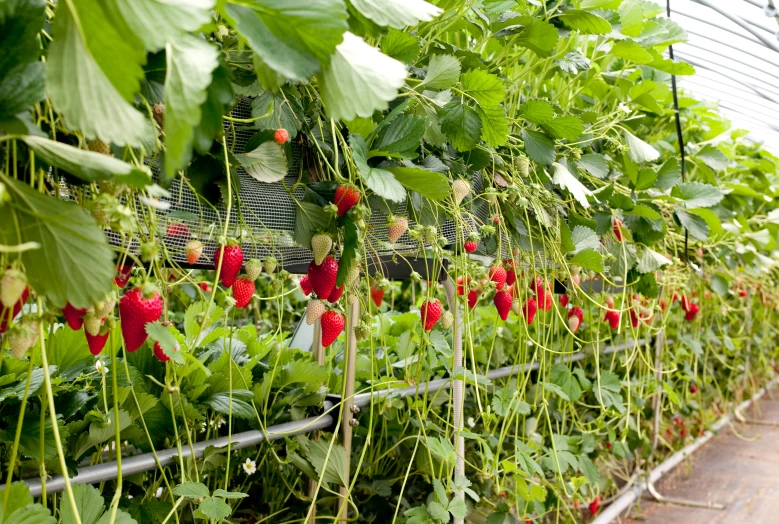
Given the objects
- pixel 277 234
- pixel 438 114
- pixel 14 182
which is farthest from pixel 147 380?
pixel 14 182

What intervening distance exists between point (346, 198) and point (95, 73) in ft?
1.46

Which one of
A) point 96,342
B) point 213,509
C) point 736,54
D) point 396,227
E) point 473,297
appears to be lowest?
point 213,509

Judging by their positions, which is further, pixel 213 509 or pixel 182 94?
pixel 213 509

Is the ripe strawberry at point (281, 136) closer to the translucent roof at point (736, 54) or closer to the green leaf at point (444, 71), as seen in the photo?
the green leaf at point (444, 71)

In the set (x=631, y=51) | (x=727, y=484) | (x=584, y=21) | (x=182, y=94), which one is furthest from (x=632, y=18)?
(x=727, y=484)

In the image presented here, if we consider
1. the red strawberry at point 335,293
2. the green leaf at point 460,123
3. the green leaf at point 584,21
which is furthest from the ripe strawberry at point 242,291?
the green leaf at point 584,21

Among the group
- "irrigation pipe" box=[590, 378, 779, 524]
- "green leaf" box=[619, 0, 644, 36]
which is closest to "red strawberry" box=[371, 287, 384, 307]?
"green leaf" box=[619, 0, 644, 36]

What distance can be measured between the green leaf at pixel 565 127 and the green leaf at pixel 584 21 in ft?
0.55

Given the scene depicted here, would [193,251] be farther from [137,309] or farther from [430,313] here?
[430,313]

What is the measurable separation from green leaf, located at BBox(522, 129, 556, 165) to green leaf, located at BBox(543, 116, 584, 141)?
0.02 metres

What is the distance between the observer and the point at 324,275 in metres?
0.87

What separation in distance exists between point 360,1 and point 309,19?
0.10m

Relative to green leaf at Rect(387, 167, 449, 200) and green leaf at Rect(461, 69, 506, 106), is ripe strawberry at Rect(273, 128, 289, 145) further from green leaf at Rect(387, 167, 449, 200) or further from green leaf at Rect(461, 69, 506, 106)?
green leaf at Rect(461, 69, 506, 106)

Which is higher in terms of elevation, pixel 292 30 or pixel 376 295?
pixel 292 30
